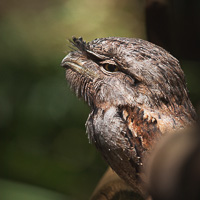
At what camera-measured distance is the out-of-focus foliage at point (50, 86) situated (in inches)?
156

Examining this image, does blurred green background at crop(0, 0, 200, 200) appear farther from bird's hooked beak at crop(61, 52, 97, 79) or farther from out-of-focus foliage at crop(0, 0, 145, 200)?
bird's hooked beak at crop(61, 52, 97, 79)

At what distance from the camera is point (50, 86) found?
413 centimetres

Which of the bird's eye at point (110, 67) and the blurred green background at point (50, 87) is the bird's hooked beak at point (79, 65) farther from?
the blurred green background at point (50, 87)

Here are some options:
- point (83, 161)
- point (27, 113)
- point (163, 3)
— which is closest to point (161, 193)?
point (163, 3)

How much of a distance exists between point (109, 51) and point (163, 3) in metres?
1.05

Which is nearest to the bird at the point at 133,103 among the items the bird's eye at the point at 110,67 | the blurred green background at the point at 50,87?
the bird's eye at the point at 110,67

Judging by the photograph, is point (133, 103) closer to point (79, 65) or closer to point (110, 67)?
point (110, 67)

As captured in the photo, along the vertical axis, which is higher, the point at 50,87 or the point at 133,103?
the point at 133,103

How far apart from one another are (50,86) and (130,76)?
2339 millimetres

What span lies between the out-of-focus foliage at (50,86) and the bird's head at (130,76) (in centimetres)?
177

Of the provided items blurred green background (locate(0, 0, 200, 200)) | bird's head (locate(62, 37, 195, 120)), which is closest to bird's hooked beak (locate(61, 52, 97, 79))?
bird's head (locate(62, 37, 195, 120))

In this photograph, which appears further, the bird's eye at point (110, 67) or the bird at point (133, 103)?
the bird's eye at point (110, 67)

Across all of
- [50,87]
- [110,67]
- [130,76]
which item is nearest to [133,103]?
[130,76]

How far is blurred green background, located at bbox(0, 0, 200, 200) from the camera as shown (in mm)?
3924
